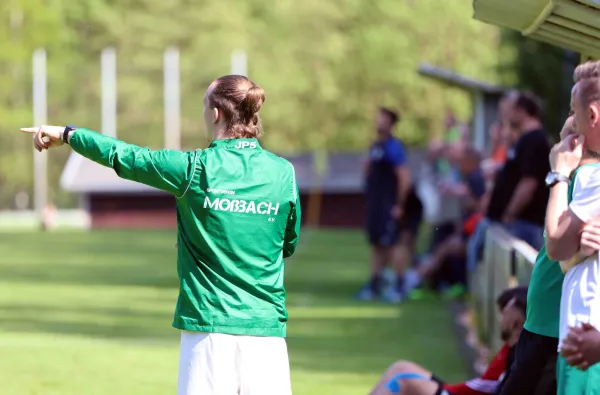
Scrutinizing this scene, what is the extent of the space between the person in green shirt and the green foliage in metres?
60.2

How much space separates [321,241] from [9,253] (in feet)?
30.7

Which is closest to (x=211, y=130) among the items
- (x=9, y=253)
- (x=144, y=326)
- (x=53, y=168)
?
(x=144, y=326)

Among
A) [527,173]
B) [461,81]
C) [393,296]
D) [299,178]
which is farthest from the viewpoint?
[299,178]

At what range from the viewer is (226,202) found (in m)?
5.35

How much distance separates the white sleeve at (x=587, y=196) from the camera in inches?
175

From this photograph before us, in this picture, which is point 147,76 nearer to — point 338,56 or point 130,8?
point 130,8

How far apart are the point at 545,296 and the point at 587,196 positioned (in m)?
0.90

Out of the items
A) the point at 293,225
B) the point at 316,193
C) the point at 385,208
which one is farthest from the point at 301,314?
the point at 316,193

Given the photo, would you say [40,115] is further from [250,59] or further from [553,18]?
[553,18]

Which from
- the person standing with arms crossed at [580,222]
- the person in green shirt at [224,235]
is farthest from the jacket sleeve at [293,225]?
the person standing with arms crossed at [580,222]

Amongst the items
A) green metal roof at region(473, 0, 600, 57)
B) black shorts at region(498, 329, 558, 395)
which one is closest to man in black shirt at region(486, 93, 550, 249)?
green metal roof at region(473, 0, 600, 57)

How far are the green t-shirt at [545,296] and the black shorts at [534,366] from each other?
2.7 inches

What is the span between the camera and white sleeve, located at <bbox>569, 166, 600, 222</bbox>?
4.44m

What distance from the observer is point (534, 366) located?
219 inches
